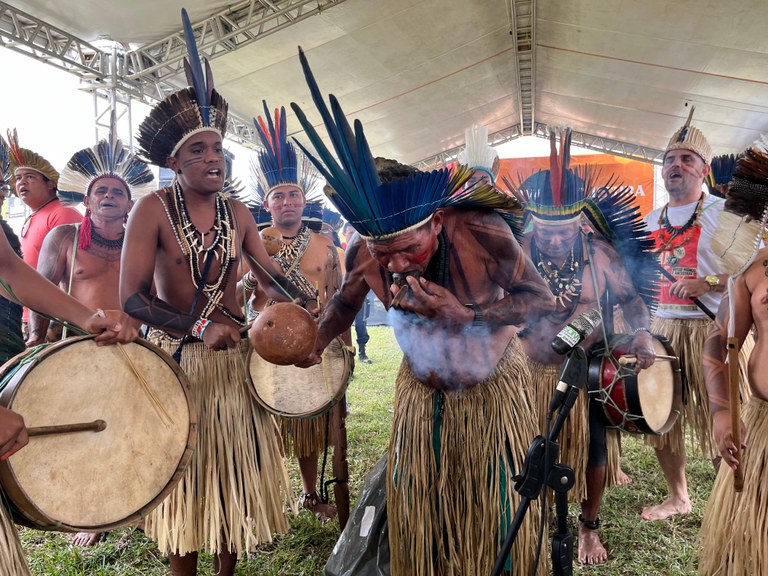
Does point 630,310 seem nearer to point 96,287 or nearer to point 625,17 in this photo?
point 96,287

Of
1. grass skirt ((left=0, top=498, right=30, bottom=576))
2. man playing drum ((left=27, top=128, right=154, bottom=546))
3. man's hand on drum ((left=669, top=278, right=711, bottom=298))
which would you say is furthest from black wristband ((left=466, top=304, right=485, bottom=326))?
man playing drum ((left=27, top=128, right=154, bottom=546))

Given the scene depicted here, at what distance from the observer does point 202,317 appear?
2510 mm

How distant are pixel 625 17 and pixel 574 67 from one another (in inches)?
118

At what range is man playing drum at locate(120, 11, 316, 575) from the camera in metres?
2.40

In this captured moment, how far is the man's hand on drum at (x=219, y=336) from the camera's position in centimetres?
236

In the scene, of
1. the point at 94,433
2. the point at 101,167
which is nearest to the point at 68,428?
the point at 94,433

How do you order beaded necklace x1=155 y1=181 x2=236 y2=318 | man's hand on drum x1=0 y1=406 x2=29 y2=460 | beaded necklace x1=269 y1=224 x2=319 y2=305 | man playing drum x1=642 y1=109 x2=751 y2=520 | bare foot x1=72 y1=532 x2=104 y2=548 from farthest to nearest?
Result: 1. beaded necklace x1=269 y1=224 x2=319 y2=305
2. man playing drum x1=642 y1=109 x2=751 y2=520
3. bare foot x1=72 y1=532 x2=104 y2=548
4. beaded necklace x1=155 y1=181 x2=236 y2=318
5. man's hand on drum x1=0 y1=406 x2=29 y2=460

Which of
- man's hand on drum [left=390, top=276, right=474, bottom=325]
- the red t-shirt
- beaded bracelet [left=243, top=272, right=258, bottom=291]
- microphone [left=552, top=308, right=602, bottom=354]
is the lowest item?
microphone [left=552, top=308, right=602, bottom=354]

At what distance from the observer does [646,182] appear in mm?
12469

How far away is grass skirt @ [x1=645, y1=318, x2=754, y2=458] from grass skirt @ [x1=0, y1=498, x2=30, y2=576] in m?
3.42

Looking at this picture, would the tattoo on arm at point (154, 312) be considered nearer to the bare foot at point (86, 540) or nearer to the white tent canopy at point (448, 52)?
the bare foot at point (86, 540)

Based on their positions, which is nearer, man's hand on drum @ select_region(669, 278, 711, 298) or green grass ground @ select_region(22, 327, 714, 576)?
green grass ground @ select_region(22, 327, 714, 576)

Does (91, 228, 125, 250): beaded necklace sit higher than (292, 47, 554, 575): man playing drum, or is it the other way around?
(91, 228, 125, 250): beaded necklace

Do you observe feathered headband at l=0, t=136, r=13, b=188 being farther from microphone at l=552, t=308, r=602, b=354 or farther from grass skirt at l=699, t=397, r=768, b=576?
grass skirt at l=699, t=397, r=768, b=576
